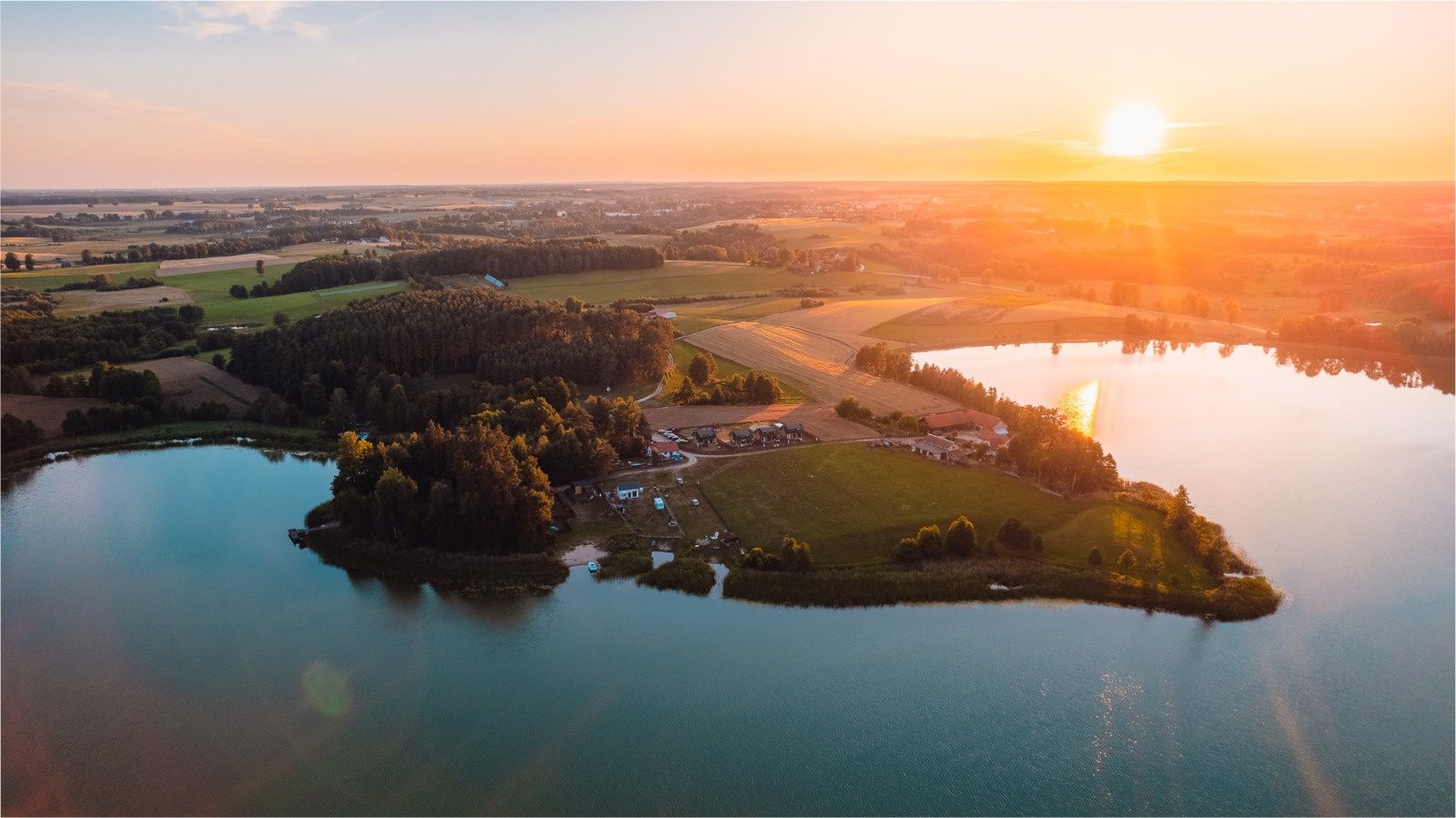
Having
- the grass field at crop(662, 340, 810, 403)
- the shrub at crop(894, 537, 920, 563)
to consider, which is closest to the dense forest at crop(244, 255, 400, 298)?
the grass field at crop(662, 340, 810, 403)

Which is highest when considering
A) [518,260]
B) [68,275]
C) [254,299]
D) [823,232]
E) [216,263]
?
[823,232]

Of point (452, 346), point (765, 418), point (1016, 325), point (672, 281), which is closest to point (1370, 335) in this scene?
point (1016, 325)

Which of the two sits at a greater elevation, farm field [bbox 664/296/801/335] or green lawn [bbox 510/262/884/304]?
green lawn [bbox 510/262/884/304]

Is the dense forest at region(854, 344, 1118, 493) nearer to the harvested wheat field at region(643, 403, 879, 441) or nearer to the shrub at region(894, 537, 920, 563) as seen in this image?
the harvested wheat field at region(643, 403, 879, 441)

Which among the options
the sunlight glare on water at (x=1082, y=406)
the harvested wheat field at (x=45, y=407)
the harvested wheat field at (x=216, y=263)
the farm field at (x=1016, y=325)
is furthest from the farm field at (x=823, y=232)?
the harvested wheat field at (x=45, y=407)

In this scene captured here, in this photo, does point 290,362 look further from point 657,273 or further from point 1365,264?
point 1365,264

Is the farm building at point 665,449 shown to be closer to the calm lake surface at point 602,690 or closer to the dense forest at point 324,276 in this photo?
the calm lake surface at point 602,690

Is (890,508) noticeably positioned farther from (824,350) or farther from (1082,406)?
(824,350)
